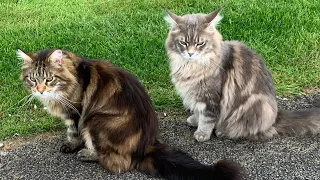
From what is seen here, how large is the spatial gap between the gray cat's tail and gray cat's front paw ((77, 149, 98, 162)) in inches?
71.5

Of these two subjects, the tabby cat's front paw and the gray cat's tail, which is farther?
the gray cat's tail

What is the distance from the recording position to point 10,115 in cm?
489

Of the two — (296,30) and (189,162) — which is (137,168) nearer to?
(189,162)

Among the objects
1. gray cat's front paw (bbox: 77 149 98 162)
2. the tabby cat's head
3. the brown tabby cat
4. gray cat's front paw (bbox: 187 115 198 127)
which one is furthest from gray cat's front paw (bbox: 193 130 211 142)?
the tabby cat's head

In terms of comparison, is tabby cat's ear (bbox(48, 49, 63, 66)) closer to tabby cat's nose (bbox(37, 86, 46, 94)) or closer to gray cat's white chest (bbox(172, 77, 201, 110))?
tabby cat's nose (bbox(37, 86, 46, 94))

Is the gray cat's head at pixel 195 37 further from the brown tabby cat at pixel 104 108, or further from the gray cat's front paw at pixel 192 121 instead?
the gray cat's front paw at pixel 192 121

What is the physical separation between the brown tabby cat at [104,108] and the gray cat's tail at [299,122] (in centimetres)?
121

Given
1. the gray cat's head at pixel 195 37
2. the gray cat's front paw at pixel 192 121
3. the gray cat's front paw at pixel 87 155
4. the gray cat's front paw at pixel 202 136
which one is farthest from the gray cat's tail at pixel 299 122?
the gray cat's front paw at pixel 87 155

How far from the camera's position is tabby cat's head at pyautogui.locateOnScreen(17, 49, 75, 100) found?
3.81 metres

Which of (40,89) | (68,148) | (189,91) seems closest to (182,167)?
(189,91)

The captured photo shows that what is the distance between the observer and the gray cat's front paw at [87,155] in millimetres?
4047

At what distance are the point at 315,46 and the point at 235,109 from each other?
Result: 7.83ft

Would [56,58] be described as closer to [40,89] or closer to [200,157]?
[40,89]

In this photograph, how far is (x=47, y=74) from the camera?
3.81 m
